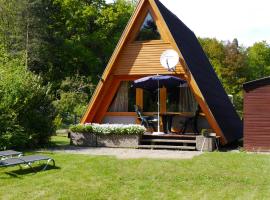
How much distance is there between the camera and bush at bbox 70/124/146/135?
14.0 metres

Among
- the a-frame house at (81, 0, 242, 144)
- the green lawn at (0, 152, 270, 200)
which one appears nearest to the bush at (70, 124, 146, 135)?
the a-frame house at (81, 0, 242, 144)

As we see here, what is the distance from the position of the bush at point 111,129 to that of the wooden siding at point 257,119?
343cm

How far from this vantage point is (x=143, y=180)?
890 centimetres

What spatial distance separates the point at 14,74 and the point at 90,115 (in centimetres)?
354

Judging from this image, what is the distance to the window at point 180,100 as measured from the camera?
1582cm

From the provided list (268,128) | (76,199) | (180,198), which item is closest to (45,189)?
(76,199)


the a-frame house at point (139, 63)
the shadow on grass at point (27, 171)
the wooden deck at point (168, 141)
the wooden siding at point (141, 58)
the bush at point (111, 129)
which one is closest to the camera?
the shadow on grass at point (27, 171)

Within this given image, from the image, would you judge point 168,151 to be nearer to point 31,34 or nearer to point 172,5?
point 172,5

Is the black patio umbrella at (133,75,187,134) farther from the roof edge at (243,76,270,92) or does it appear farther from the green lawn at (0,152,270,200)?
the green lawn at (0,152,270,200)

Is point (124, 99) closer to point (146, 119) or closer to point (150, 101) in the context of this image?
point (150, 101)

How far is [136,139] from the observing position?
45.8ft

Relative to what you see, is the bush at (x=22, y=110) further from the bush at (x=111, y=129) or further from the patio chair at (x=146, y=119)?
the patio chair at (x=146, y=119)

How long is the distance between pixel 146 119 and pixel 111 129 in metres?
1.81

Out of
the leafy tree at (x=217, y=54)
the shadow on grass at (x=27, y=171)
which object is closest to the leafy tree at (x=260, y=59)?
the leafy tree at (x=217, y=54)
